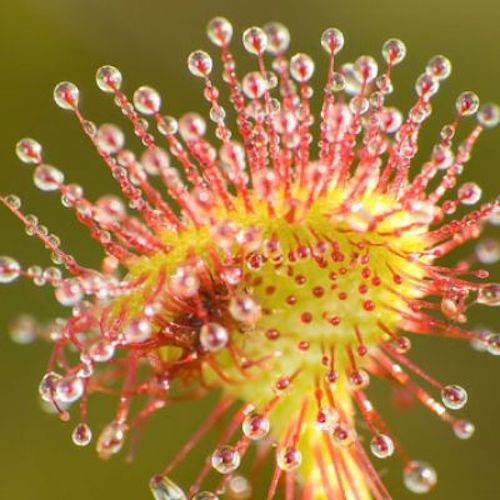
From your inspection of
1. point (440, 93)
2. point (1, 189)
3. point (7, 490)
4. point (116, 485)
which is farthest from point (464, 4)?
point (7, 490)

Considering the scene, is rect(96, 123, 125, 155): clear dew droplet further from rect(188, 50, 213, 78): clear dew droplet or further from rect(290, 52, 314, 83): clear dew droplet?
rect(290, 52, 314, 83): clear dew droplet

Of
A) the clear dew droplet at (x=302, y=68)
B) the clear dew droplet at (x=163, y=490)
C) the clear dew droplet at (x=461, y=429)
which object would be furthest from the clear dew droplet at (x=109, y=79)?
the clear dew droplet at (x=461, y=429)

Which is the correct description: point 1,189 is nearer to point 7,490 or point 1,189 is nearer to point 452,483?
point 7,490

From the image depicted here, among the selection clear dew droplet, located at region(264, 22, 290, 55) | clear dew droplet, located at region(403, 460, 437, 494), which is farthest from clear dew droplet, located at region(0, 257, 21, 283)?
clear dew droplet, located at region(403, 460, 437, 494)

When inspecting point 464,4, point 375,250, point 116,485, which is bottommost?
point 116,485

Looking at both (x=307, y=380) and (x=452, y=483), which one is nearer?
(x=307, y=380)

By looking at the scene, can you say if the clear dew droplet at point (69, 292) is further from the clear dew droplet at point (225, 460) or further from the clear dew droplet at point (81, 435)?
the clear dew droplet at point (225, 460)
